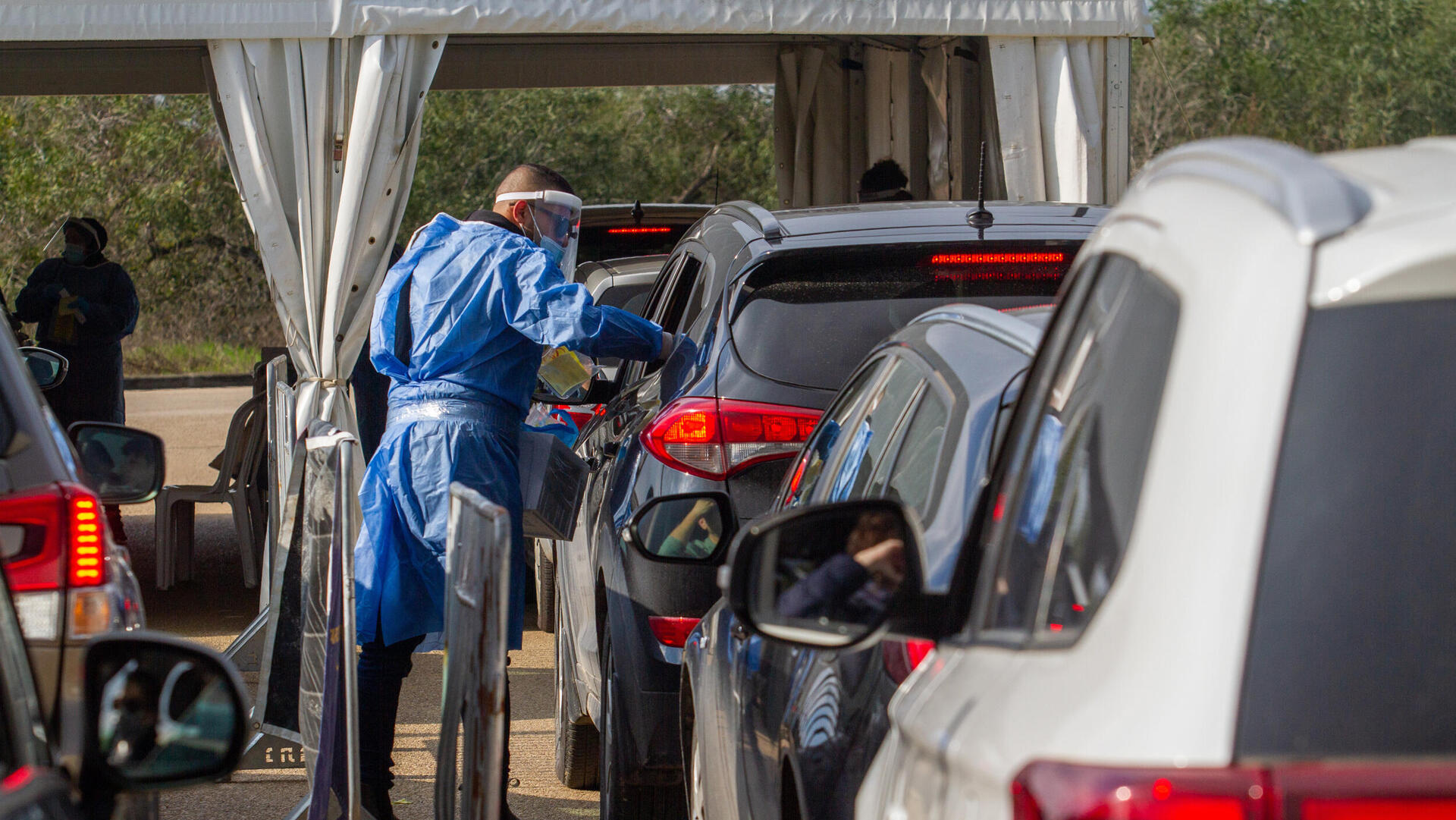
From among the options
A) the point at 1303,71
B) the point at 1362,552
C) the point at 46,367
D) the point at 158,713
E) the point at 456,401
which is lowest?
the point at 158,713

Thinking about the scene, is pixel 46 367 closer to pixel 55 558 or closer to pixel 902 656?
pixel 55 558

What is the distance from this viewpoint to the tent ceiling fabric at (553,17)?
7254mm

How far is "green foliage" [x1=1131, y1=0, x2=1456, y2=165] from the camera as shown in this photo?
35.3 meters

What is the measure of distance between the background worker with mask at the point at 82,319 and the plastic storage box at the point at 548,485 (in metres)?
5.34

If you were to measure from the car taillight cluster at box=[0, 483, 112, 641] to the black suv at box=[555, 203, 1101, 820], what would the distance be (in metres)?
1.37

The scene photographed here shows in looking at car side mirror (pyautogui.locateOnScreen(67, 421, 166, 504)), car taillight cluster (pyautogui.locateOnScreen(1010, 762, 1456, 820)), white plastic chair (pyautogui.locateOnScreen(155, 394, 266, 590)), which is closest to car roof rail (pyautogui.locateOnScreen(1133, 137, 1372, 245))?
car taillight cluster (pyautogui.locateOnScreen(1010, 762, 1456, 820))

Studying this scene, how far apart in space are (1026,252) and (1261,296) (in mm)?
2770

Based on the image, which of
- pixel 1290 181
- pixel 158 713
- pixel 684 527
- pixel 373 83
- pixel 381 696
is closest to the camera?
pixel 1290 181

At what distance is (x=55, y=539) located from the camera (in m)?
2.70

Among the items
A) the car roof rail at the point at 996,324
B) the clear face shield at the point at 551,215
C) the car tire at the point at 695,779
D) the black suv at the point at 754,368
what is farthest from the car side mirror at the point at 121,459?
the car roof rail at the point at 996,324

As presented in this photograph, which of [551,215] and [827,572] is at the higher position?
[551,215]

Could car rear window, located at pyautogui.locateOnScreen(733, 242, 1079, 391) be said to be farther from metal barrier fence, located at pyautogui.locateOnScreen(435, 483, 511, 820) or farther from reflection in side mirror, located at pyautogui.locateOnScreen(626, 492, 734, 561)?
metal barrier fence, located at pyautogui.locateOnScreen(435, 483, 511, 820)

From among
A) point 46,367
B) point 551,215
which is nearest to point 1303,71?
point 551,215

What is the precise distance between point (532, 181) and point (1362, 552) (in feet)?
13.2
